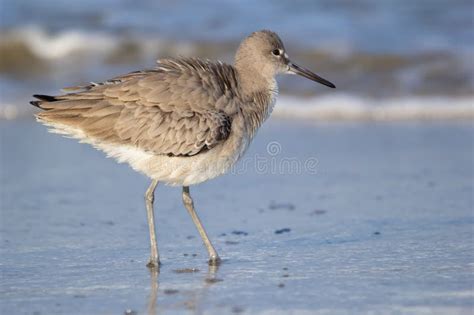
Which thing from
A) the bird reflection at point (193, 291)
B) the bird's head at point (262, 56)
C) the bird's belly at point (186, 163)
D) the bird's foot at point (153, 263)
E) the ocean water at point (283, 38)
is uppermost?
the ocean water at point (283, 38)

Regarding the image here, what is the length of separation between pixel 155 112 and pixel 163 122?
93 millimetres

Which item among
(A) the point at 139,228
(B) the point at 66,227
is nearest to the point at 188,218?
(A) the point at 139,228

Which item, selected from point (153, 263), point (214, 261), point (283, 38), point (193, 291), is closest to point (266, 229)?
point (214, 261)

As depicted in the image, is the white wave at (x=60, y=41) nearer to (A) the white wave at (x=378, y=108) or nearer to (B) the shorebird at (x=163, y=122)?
(A) the white wave at (x=378, y=108)

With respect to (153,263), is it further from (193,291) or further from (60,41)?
(60,41)

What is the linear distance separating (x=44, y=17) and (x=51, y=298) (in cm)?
1041

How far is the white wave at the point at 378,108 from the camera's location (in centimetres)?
1120

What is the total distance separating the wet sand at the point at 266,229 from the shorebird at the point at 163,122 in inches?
20.5

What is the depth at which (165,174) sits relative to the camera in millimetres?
6285

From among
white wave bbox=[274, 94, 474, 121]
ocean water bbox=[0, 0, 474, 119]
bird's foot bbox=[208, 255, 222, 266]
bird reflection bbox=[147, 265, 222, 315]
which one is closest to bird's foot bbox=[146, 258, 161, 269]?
bird reflection bbox=[147, 265, 222, 315]

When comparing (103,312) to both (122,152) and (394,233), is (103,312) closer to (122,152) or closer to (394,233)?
(122,152)

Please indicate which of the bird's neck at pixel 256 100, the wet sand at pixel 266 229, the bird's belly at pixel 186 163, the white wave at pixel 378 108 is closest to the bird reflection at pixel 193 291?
the wet sand at pixel 266 229

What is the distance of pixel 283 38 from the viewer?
13641 mm

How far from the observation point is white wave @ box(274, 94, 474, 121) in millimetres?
11203
